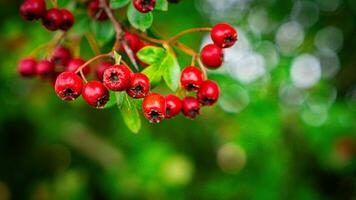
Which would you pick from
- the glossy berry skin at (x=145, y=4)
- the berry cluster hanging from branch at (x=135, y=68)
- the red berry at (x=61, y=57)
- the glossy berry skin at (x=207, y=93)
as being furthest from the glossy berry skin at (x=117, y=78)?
the red berry at (x=61, y=57)

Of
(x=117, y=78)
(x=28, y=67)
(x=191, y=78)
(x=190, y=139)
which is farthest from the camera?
(x=190, y=139)

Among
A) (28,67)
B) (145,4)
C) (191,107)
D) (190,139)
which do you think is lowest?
(190,139)

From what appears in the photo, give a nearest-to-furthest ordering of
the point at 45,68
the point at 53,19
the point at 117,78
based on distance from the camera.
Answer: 1. the point at 117,78
2. the point at 53,19
3. the point at 45,68

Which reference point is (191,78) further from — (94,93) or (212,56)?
(94,93)

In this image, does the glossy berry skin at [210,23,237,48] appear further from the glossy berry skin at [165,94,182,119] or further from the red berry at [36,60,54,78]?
the red berry at [36,60,54,78]

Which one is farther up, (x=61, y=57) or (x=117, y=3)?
(x=117, y=3)

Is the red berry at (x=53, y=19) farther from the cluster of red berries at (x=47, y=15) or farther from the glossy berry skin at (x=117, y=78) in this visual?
the glossy berry skin at (x=117, y=78)

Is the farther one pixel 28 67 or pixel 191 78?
pixel 28 67

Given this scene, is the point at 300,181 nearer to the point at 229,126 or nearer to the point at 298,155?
the point at 298,155

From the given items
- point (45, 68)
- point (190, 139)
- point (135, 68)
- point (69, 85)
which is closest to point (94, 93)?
point (69, 85)
